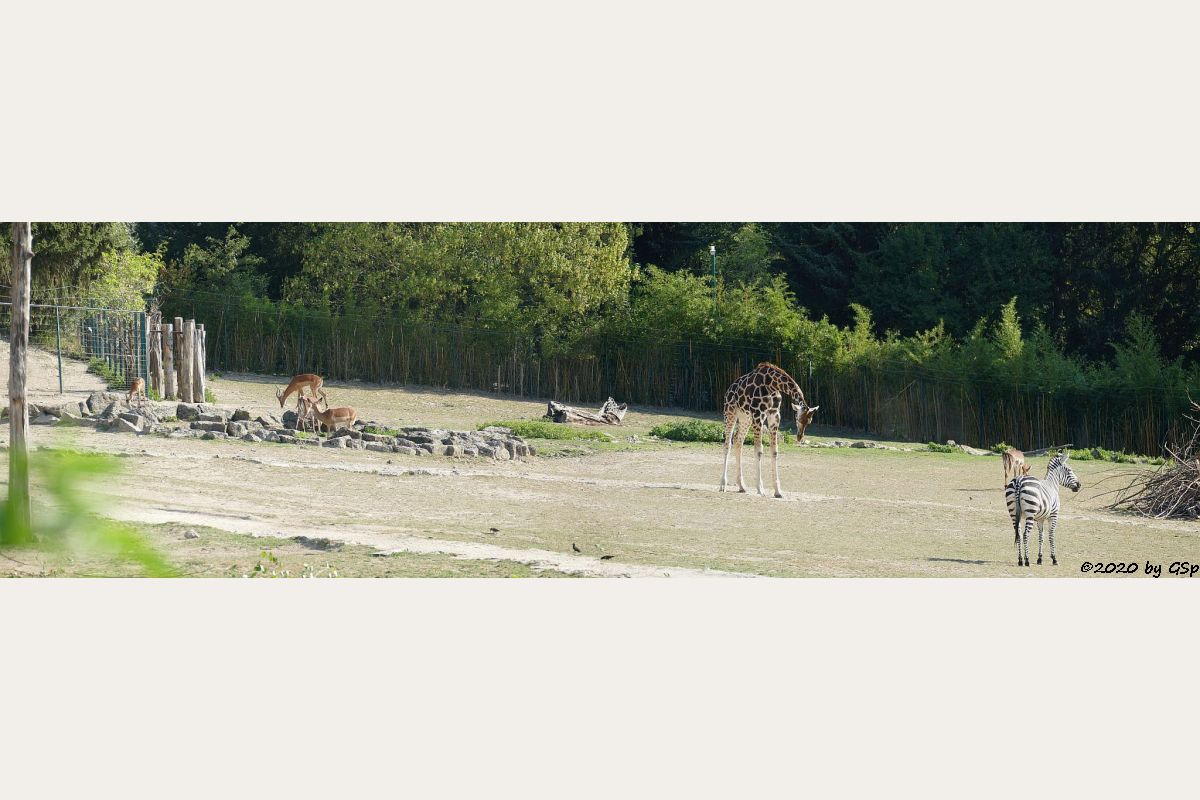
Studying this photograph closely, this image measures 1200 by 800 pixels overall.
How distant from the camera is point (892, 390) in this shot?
16.1m

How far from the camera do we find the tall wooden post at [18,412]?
2.64 m

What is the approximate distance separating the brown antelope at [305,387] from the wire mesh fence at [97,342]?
1.87 m

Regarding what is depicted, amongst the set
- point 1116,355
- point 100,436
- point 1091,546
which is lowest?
point 1091,546

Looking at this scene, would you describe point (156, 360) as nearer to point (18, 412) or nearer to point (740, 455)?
point (740, 455)

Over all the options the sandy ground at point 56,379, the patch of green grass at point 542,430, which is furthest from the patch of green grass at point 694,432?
the sandy ground at point 56,379

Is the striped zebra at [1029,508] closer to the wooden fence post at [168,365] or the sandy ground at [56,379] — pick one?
the wooden fence post at [168,365]

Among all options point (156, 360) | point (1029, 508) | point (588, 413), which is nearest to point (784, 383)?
point (588, 413)

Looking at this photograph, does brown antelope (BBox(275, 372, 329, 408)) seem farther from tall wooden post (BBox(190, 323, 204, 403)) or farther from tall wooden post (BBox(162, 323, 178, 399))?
tall wooden post (BBox(162, 323, 178, 399))

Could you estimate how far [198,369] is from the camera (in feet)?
50.9

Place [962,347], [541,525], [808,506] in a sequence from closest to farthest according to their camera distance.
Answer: [541,525] → [808,506] → [962,347]
